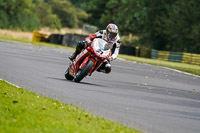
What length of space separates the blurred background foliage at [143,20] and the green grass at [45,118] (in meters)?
46.1

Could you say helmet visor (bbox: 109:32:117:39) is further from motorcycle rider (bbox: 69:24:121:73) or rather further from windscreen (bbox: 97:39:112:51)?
windscreen (bbox: 97:39:112:51)

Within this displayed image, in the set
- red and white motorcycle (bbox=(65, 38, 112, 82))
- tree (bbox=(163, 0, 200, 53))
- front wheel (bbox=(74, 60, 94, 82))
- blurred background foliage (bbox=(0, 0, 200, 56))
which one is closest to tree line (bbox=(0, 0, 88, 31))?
blurred background foliage (bbox=(0, 0, 200, 56))

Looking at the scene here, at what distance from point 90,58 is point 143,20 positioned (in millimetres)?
54032

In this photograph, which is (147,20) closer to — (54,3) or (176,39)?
(176,39)

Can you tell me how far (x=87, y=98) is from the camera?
12469 mm

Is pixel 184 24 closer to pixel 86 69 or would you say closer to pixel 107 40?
pixel 107 40

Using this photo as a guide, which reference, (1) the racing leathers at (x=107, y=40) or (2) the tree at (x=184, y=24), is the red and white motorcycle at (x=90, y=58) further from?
A: (2) the tree at (x=184, y=24)

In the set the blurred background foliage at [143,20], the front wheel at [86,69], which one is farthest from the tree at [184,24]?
the front wheel at [86,69]

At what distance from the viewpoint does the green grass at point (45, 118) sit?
7.85 m

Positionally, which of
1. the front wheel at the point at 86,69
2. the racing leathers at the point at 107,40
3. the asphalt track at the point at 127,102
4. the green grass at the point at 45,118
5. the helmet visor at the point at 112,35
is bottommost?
the asphalt track at the point at 127,102

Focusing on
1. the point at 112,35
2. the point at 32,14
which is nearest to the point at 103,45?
the point at 112,35

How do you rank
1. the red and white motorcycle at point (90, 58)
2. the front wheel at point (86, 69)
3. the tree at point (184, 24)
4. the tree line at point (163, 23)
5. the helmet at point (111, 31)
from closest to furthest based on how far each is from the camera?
the front wheel at point (86, 69)
the red and white motorcycle at point (90, 58)
the helmet at point (111, 31)
the tree at point (184, 24)
the tree line at point (163, 23)

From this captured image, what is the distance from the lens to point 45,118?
8.70 meters

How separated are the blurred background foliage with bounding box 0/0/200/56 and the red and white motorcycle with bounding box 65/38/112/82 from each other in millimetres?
39955
